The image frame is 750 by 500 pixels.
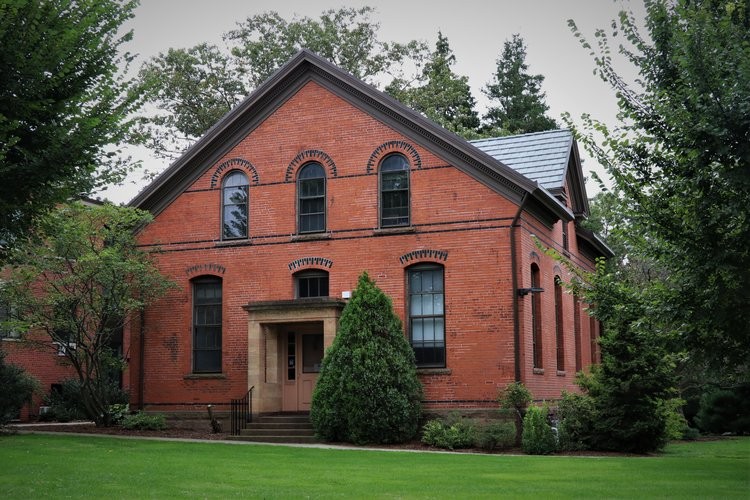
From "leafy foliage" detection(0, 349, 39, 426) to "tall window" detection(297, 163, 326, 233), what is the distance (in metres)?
7.86

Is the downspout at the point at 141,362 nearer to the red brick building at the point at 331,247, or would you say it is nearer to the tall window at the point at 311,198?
the red brick building at the point at 331,247

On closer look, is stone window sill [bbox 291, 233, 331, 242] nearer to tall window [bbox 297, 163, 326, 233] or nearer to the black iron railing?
tall window [bbox 297, 163, 326, 233]

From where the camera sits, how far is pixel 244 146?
24.8 m

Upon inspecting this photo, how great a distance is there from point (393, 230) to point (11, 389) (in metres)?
10.1

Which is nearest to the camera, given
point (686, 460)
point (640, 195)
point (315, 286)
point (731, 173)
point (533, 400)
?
point (731, 173)

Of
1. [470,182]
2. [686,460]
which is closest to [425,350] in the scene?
[470,182]

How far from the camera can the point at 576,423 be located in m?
20.5

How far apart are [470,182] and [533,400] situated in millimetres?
5457

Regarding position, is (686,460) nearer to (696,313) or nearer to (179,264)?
(696,313)

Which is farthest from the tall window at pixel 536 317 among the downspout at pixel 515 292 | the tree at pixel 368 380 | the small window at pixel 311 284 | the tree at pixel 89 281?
the tree at pixel 89 281

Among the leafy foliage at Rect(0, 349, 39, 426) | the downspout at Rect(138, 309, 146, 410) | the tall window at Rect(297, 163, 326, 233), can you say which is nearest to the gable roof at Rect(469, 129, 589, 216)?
the tall window at Rect(297, 163, 326, 233)

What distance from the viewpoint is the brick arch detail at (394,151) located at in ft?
75.3

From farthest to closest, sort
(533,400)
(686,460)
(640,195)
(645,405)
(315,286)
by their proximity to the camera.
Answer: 1. (315,286)
2. (533,400)
3. (645,405)
4. (686,460)
5. (640,195)

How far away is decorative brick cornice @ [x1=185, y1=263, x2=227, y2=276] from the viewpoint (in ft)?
80.7
